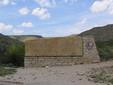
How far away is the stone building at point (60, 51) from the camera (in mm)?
28500

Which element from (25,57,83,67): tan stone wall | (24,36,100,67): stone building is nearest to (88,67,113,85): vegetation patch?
(24,36,100,67): stone building

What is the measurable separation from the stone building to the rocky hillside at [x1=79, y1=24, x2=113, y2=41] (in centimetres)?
2114

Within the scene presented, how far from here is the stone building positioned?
28.5 meters

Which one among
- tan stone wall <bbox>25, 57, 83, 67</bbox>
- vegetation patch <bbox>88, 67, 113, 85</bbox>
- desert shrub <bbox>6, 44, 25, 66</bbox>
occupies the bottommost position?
vegetation patch <bbox>88, 67, 113, 85</bbox>

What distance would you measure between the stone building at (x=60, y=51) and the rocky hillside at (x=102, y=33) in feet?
69.3

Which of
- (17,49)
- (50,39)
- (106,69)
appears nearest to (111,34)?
(17,49)

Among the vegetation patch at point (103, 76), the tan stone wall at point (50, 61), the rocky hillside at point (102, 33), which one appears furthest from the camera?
the rocky hillside at point (102, 33)

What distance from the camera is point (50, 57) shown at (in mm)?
29203

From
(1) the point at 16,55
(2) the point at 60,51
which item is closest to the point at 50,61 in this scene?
(2) the point at 60,51

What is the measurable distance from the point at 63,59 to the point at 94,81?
10640mm

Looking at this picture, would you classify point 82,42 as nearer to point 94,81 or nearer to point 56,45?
point 56,45

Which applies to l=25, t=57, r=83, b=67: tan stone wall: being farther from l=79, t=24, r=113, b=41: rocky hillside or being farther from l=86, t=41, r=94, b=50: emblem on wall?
l=79, t=24, r=113, b=41: rocky hillside

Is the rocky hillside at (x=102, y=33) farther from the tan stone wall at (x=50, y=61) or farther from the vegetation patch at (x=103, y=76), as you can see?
the vegetation patch at (x=103, y=76)

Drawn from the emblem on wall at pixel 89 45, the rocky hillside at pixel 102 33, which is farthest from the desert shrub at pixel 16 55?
the rocky hillside at pixel 102 33
